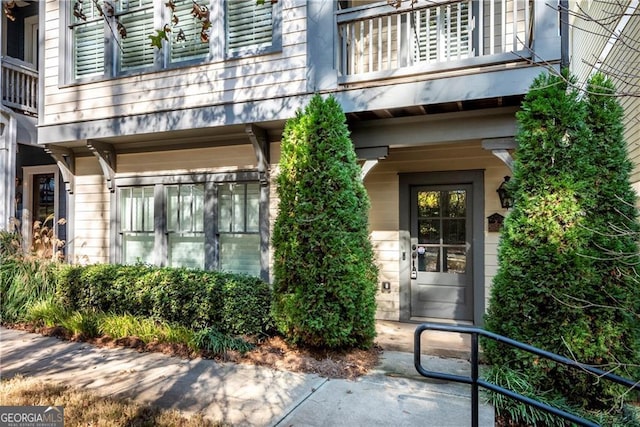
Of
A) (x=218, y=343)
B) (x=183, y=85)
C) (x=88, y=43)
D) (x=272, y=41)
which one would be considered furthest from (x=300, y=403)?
(x=88, y=43)

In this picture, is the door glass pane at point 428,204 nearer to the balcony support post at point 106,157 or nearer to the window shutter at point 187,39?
the window shutter at point 187,39

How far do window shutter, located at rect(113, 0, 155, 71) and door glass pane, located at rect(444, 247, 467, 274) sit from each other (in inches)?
211

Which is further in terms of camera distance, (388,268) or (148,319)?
(388,268)

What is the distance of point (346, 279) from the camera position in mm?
4066

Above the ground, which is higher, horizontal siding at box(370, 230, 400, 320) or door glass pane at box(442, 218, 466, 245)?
door glass pane at box(442, 218, 466, 245)

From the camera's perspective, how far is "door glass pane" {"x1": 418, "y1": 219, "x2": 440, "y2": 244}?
5.65 m

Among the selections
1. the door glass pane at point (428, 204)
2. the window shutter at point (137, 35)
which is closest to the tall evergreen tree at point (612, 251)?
the door glass pane at point (428, 204)

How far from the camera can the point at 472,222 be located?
539 cm

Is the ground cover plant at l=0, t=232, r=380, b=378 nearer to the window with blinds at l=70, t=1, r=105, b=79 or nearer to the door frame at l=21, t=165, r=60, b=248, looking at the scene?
the door frame at l=21, t=165, r=60, b=248

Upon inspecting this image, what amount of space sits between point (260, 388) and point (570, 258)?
2917 millimetres

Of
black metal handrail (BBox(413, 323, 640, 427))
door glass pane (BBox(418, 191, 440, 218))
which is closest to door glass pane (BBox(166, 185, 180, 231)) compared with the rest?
door glass pane (BBox(418, 191, 440, 218))

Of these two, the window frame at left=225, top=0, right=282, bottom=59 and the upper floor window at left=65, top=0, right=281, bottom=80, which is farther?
the upper floor window at left=65, top=0, right=281, bottom=80

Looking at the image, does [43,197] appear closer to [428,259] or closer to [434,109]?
[428,259]

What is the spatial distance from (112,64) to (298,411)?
5818mm
